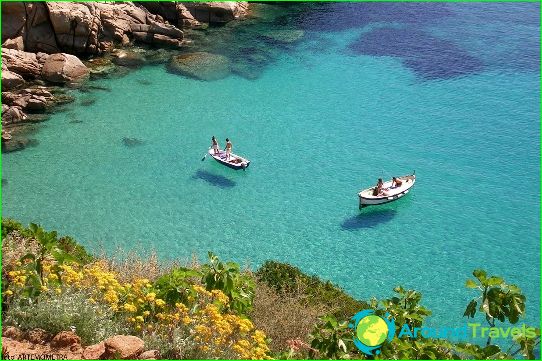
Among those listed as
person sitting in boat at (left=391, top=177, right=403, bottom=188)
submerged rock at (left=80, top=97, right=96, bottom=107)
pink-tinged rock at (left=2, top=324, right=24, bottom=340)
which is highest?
submerged rock at (left=80, top=97, right=96, bottom=107)

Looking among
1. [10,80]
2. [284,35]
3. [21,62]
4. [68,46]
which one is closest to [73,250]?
[10,80]

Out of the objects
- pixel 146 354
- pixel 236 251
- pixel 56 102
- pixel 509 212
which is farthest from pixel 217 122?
pixel 146 354

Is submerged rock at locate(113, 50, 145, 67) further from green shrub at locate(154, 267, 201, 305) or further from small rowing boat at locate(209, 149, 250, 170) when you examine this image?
green shrub at locate(154, 267, 201, 305)

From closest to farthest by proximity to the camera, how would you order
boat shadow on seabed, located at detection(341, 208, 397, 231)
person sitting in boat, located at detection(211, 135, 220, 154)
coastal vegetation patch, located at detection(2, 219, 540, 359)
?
coastal vegetation patch, located at detection(2, 219, 540, 359) → boat shadow on seabed, located at detection(341, 208, 397, 231) → person sitting in boat, located at detection(211, 135, 220, 154)

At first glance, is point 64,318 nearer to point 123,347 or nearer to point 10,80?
point 123,347

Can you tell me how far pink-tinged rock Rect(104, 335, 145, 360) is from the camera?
1077 cm

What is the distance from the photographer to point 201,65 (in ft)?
134

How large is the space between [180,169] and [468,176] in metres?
14.6

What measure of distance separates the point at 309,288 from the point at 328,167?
1285 centimetres

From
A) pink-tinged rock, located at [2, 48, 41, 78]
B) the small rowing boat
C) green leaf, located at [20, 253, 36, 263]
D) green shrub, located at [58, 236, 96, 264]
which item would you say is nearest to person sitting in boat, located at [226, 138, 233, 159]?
the small rowing boat

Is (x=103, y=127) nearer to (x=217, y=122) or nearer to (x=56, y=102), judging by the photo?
(x=56, y=102)

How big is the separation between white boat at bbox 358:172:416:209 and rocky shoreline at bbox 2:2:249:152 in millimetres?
17794

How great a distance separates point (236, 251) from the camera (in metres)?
24.4

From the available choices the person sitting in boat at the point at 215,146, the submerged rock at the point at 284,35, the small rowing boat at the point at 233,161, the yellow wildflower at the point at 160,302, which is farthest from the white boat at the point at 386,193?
the submerged rock at the point at 284,35
